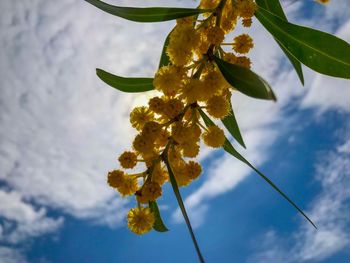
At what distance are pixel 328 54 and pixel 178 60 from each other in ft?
2.77

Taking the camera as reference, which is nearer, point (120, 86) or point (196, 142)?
point (196, 142)

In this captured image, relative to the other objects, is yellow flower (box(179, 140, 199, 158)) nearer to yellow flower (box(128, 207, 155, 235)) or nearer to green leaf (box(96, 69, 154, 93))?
yellow flower (box(128, 207, 155, 235))

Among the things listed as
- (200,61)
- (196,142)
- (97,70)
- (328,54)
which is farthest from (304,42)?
(97,70)

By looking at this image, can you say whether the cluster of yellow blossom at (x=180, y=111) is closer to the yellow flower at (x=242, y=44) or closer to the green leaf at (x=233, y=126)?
the yellow flower at (x=242, y=44)

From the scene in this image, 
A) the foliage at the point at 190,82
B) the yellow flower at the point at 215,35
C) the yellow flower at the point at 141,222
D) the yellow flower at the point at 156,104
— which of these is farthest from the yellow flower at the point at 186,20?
the yellow flower at the point at 141,222

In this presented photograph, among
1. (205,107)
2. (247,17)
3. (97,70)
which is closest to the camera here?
(205,107)

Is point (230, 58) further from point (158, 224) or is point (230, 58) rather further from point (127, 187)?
point (158, 224)

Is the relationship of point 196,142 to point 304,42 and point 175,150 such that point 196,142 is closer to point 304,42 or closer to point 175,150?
point 175,150

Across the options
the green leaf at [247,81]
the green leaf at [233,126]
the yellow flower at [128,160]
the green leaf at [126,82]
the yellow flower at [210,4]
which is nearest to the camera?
the green leaf at [247,81]

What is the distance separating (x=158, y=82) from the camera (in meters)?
2.20

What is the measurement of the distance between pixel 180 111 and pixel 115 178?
517 mm

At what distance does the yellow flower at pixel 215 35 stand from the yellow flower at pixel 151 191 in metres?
0.81

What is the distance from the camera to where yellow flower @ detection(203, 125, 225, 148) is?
2477 millimetres

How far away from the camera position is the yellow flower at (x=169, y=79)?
2.18m
